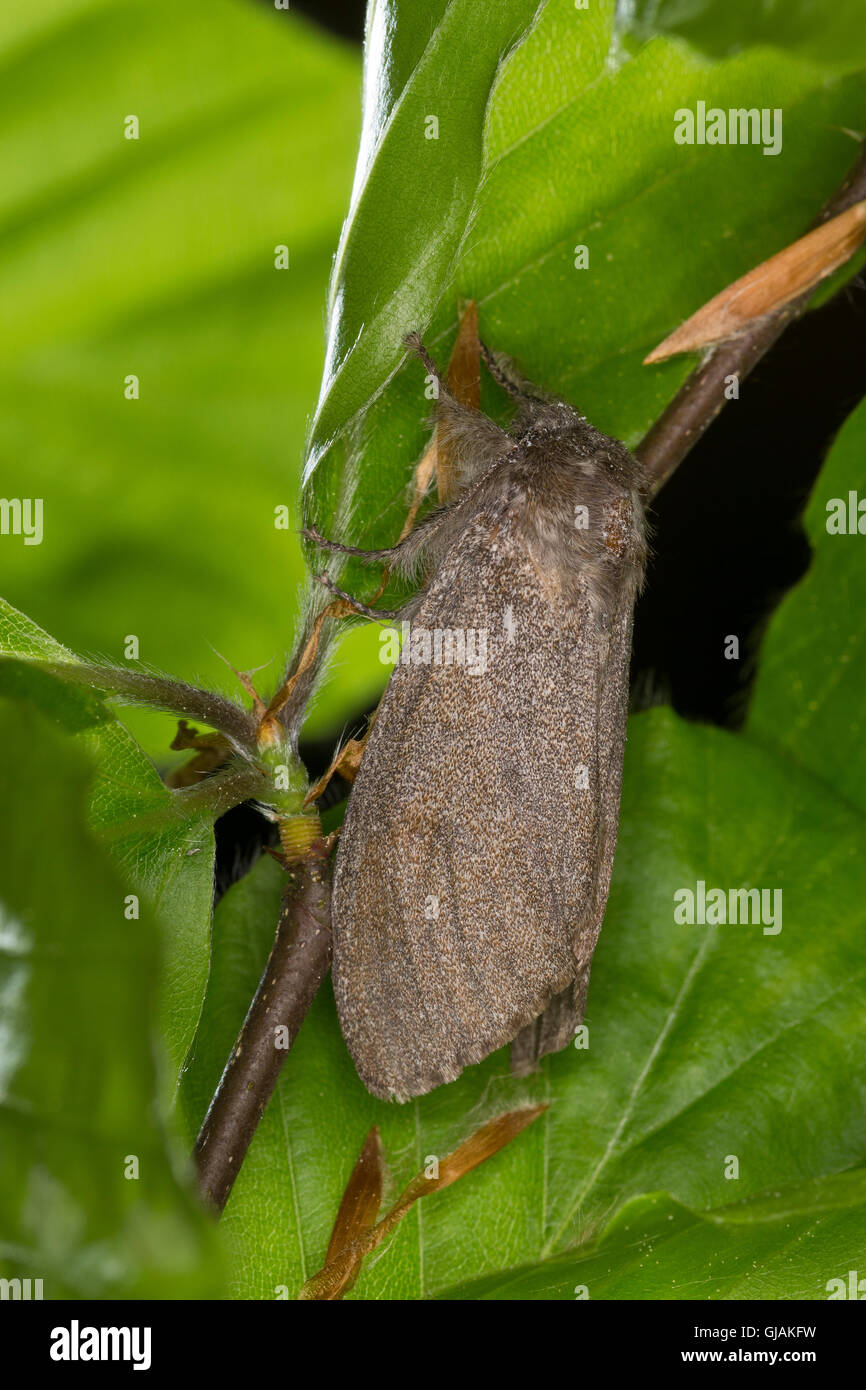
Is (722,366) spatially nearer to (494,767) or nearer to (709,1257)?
(494,767)

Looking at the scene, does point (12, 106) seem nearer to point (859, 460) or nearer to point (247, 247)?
point (247, 247)

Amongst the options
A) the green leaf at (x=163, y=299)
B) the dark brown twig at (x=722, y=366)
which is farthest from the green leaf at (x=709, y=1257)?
the green leaf at (x=163, y=299)

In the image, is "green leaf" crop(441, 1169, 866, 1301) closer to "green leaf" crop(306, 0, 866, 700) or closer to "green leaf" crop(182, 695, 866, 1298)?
"green leaf" crop(182, 695, 866, 1298)

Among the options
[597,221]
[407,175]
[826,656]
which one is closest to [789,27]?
[407,175]

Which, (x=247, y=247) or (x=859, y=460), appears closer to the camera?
(x=859, y=460)

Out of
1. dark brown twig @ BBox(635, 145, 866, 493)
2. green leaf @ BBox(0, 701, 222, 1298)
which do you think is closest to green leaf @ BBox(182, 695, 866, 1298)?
dark brown twig @ BBox(635, 145, 866, 493)

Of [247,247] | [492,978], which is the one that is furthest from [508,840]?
[247,247]
